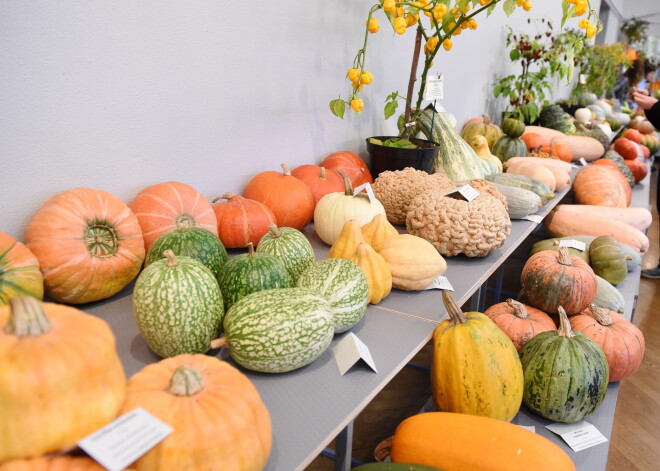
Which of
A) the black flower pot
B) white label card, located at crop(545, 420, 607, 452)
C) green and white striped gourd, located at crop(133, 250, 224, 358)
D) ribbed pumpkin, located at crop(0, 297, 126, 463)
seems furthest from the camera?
the black flower pot

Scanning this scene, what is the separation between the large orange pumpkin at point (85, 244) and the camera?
1.16 m

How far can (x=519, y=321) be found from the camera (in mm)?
1656

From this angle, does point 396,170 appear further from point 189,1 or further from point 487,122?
point 487,122

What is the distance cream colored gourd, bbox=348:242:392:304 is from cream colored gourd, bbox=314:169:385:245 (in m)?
0.32

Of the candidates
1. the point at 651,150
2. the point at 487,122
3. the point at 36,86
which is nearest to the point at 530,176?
the point at 487,122

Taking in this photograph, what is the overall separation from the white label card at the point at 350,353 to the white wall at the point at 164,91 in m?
0.82

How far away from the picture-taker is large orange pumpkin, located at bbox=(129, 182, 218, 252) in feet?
4.60

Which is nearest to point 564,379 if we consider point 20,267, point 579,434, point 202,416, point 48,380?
point 579,434

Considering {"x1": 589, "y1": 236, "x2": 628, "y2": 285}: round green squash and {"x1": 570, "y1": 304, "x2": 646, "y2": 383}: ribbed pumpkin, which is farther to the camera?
{"x1": 589, "y1": 236, "x2": 628, "y2": 285}: round green squash

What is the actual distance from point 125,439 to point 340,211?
1.16 m

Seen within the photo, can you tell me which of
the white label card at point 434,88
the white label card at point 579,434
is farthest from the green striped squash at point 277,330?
the white label card at point 434,88

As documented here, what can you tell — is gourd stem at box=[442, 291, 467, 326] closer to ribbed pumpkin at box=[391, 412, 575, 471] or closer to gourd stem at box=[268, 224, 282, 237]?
ribbed pumpkin at box=[391, 412, 575, 471]

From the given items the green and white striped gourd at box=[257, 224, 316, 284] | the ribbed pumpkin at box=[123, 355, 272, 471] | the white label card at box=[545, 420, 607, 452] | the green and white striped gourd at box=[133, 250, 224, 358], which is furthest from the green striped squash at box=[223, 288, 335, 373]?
the white label card at box=[545, 420, 607, 452]

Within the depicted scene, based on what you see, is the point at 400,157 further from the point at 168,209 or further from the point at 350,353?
the point at 350,353
